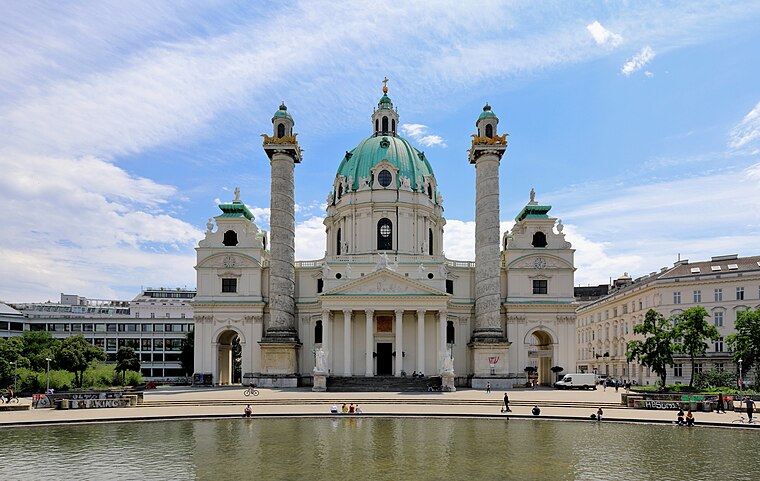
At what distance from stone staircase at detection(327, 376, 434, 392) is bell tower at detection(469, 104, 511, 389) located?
6636 mm

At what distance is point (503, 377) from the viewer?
2427 inches

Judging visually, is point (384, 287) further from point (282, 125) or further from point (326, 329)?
point (282, 125)

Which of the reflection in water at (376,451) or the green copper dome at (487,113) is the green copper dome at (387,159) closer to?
the green copper dome at (487,113)

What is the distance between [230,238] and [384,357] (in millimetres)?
20523

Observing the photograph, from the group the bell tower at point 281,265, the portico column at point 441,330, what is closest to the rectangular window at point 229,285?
the bell tower at point 281,265

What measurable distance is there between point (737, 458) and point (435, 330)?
43.3 metres

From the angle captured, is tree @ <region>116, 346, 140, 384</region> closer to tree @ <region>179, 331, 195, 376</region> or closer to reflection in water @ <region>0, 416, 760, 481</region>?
tree @ <region>179, 331, 195, 376</region>

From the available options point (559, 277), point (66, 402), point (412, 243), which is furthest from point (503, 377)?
point (66, 402)

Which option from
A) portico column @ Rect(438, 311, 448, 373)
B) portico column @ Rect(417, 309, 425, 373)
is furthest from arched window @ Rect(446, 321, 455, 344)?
portico column @ Rect(417, 309, 425, 373)

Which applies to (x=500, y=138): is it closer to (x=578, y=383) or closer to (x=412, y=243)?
(x=412, y=243)

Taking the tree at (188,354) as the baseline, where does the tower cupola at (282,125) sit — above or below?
above

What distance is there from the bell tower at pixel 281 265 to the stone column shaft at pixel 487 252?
59.4 feet

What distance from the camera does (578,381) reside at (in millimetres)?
63844

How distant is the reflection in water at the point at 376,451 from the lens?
70.0 feet
